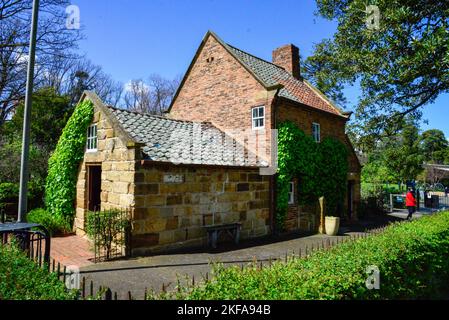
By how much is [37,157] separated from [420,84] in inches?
828

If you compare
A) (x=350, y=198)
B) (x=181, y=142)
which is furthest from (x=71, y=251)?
(x=350, y=198)

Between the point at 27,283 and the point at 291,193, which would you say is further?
the point at 291,193

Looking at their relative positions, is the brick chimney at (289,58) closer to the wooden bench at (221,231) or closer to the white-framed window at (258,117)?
the white-framed window at (258,117)

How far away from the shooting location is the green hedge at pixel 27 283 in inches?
A: 126

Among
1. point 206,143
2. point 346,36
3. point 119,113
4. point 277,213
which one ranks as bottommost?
point 277,213

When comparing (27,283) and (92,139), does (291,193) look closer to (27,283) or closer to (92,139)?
(92,139)

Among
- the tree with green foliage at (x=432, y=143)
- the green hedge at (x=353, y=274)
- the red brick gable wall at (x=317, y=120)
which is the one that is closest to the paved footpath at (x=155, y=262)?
the green hedge at (x=353, y=274)

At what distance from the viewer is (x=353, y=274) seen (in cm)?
440

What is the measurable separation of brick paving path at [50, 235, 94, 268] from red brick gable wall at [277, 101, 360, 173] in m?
9.30

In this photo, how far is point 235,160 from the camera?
39.7 ft

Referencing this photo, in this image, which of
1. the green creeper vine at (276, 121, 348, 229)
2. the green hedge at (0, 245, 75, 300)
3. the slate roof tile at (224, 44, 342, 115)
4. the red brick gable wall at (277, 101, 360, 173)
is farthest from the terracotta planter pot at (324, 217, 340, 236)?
the green hedge at (0, 245, 75, 300)

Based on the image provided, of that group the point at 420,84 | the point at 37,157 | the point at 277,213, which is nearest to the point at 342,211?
the point at 277,213

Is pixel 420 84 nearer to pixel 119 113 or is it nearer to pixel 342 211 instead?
pixel 342 211

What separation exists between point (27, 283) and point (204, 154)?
8.14 metres
